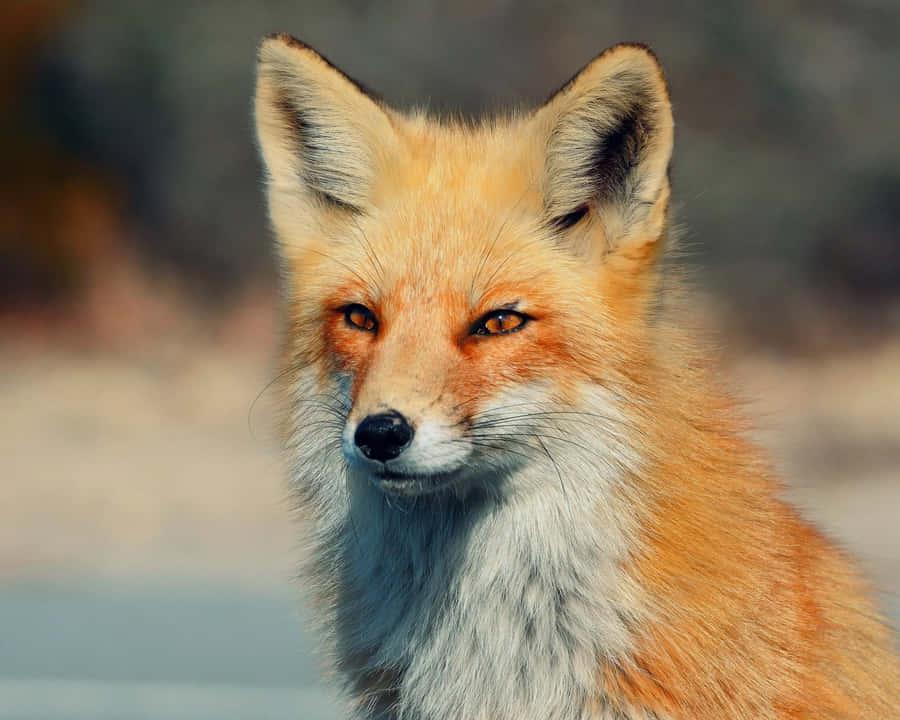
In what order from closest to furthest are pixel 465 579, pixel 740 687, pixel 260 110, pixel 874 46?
pixel 740 687 → pixel 465 579 → pixel 260 110 → pixel 874 46

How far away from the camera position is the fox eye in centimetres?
372

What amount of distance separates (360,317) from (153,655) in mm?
5476

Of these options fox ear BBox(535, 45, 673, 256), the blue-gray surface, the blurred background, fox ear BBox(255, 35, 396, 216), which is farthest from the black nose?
the blurred background

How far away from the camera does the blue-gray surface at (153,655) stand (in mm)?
7859

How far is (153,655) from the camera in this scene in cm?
874

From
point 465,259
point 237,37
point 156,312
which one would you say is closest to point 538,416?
point 465,259

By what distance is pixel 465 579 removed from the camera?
389 centimetres

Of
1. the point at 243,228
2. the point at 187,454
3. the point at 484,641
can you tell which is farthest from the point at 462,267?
the point at 243,228

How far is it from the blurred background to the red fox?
725 cm

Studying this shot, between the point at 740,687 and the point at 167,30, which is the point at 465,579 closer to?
the point at 740,687

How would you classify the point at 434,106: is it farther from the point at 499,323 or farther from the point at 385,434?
the point at 385,434

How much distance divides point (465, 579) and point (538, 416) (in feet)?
1.82

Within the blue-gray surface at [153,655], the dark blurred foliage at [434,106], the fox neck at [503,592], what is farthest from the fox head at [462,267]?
the dark blurred foliage at [434,106]

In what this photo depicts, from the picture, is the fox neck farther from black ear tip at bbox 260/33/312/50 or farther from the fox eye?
black ear tip at bbox 260/33/312/50
